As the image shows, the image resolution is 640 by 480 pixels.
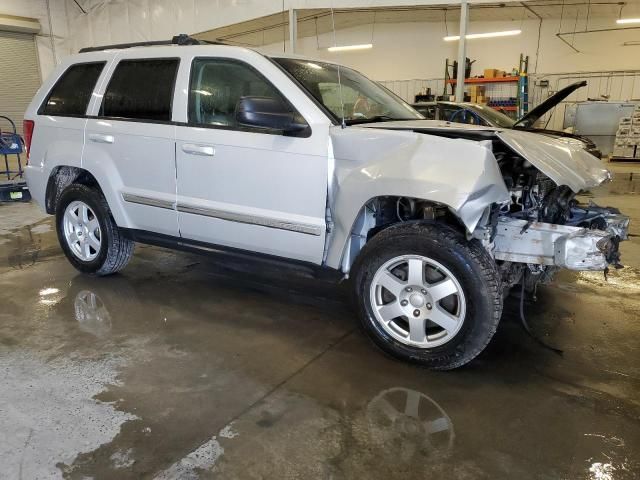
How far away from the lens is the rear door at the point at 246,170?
9.96 ft

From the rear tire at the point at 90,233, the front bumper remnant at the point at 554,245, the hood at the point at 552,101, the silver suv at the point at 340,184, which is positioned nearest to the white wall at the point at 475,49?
the hood at the point at 552,101

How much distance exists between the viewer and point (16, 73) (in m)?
16.8

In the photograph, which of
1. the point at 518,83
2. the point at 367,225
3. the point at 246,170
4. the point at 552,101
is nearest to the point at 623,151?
the point at 518,83

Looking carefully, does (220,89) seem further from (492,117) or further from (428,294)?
(492,117)

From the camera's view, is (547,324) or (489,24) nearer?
(547,324)

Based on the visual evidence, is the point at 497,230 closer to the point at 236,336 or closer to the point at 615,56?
the point at 236,336

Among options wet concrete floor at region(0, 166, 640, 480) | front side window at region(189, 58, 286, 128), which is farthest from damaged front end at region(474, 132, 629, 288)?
front side window at region(189, 58, 286, 128)

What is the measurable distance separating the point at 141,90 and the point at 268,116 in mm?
1443

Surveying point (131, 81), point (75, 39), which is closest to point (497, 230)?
point (131, 81)

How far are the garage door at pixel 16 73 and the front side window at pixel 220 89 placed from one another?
16.5 meters

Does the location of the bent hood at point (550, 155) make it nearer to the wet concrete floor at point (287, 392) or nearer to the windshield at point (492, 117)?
the wet concrete floor at point (287, 392)

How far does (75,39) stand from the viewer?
1750cm

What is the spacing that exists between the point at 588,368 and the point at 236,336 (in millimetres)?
2155

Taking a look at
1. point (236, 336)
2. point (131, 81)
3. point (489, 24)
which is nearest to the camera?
point (236, 336)
